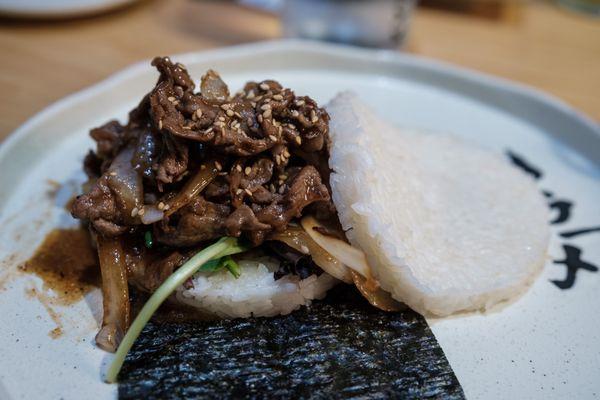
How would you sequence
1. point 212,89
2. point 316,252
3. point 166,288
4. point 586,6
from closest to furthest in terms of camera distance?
1. point 166,288
2. point 316,252
3. point 212,89
4. point 586,6

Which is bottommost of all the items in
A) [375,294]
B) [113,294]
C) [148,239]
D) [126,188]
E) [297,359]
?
[297,359]

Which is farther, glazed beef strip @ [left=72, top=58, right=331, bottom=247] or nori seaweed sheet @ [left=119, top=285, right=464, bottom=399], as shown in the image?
glazed beef strip @ [left=72, top=58, right=331, bottom=247]

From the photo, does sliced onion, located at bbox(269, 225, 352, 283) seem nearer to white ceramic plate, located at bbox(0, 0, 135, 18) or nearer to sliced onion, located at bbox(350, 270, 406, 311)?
sliced onion, located at bbox(350, 270, 406, 311)

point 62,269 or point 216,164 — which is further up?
point 216,164

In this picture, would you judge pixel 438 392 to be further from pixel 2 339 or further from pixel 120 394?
pixel 2 339

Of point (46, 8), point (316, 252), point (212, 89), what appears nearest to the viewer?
point (316, 252)

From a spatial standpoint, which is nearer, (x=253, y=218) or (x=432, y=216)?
(x=253, y=218)

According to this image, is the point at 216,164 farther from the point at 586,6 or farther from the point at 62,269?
the point at 586,6

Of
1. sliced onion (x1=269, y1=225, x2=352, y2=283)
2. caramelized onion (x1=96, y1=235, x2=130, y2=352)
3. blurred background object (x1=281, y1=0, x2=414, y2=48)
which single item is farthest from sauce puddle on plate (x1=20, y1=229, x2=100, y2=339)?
blurred background object (x1=281, y1=0, x2=414, y2=48)

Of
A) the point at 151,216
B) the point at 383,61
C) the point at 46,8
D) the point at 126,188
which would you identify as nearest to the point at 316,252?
the point at 151,216
